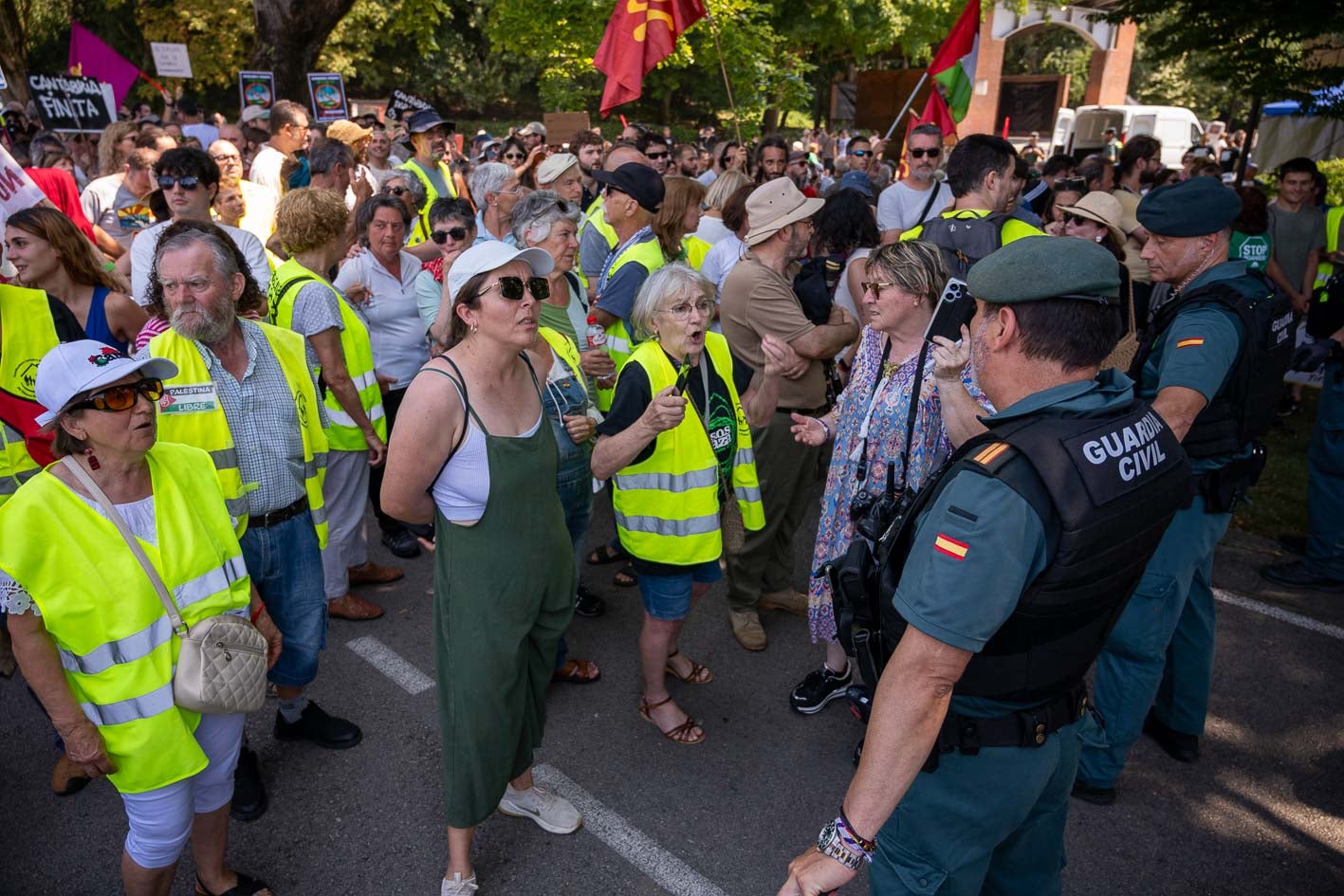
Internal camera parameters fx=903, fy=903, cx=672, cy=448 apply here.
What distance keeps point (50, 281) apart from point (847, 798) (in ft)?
13.4

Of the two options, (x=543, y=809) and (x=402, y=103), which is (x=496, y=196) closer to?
(x=543, y=809)

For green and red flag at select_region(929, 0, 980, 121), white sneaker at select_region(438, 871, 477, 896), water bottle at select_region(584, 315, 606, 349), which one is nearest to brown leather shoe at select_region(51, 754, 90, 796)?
white sneaker at select_region(438, 871, 477, 896)

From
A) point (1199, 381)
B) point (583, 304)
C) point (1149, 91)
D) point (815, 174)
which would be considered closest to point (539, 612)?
point (583, 304)

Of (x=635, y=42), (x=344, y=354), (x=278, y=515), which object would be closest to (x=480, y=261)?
(x=278, y=515)

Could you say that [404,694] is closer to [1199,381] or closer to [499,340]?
[499,340]

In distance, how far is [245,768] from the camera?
356 centimetres

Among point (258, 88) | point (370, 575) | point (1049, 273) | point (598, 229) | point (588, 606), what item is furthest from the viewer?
point (258, 88)

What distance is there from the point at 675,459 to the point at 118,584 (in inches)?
77.1

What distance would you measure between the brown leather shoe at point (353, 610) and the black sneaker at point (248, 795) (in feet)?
4.54

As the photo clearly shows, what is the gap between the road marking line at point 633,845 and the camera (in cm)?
318

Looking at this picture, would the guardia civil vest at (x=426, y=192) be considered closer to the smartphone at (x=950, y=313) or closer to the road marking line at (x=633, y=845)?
the smartphone at (x=950, y=313)

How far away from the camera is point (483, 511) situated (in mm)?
2799

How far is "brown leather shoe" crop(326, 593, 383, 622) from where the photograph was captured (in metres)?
4.95

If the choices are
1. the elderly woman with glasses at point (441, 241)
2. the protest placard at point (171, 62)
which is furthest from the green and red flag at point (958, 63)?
the protest placard at point (171, 62)
